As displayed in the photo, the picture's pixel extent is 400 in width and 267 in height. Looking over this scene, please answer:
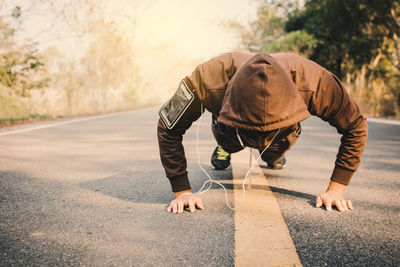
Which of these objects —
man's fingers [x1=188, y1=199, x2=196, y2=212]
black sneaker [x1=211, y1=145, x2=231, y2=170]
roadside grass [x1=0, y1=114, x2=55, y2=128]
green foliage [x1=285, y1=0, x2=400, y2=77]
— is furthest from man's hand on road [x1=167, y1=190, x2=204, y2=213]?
green foliage [x1=285, y1=0, x2=400, y2=77]

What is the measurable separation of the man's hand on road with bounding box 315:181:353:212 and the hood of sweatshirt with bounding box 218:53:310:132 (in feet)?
2.53

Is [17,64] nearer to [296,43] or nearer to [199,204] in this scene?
[199,204]

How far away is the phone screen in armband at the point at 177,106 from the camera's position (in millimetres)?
1981

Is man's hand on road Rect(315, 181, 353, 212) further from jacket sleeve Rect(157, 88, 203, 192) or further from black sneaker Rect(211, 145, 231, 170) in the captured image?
black sneaker Rect(211, 145, 231, 170)

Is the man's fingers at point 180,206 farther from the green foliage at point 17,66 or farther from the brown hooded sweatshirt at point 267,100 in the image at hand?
the green foliage at point 17,66

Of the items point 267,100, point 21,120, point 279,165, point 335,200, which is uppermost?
point 267,100

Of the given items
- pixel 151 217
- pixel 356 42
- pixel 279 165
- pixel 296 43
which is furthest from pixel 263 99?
pixel 296 43

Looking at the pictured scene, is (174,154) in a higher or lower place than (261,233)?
higher

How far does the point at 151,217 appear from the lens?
1956 millimetres

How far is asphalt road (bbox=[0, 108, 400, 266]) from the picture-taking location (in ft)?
4.89

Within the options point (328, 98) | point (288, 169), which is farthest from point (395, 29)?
point (328, 98)

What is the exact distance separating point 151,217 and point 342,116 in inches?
51.3

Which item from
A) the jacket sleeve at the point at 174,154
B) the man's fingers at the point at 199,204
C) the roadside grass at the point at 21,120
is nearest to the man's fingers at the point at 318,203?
the man's fingers at the point at 199,204

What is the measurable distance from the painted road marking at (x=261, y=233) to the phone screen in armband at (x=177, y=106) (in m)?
0.69
